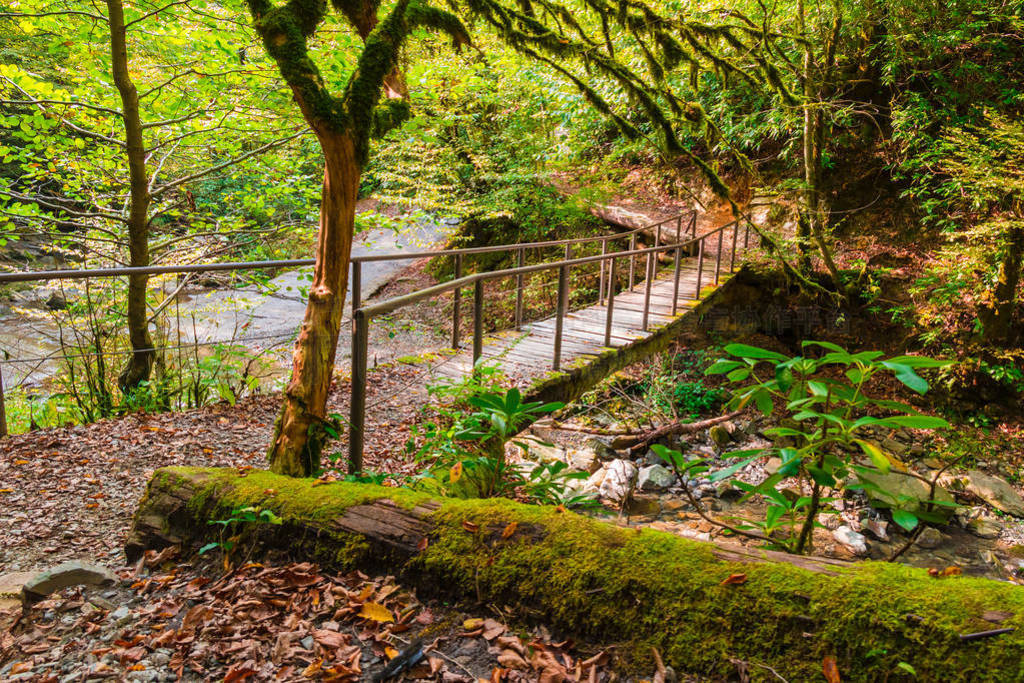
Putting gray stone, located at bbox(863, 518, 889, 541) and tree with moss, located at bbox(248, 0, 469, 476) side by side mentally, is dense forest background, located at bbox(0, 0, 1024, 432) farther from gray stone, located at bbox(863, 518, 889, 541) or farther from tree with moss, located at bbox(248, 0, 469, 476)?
gray stone, located at bbox(863, 518, 889, 541)

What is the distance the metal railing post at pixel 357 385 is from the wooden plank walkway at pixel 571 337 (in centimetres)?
159

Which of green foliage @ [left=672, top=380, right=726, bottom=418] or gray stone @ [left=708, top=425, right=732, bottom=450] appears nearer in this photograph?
gray stone @ [left=708, top=425, right=732, bottom=450]

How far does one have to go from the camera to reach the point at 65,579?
2.12m

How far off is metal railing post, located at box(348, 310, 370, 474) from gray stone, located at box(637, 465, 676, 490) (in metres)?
3.90

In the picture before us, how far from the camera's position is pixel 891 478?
6.79 meters

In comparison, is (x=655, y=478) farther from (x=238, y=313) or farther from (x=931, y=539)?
(x=238, y=313)

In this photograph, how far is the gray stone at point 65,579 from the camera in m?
2.08

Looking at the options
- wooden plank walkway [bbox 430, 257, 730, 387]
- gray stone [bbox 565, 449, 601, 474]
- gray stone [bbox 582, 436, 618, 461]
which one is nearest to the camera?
wooden plank walkway [bbox 430, 257, 730, 387]

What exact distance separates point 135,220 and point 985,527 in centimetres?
892

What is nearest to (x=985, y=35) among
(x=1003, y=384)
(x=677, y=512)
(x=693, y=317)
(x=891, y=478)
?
(x=1003, y=384)

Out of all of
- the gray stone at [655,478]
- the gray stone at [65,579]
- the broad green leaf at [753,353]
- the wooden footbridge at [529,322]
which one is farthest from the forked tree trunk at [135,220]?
the broad green leaf at [753,353]

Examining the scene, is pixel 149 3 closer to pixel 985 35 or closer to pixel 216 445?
pixel 216 445

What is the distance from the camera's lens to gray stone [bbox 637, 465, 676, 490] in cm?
629

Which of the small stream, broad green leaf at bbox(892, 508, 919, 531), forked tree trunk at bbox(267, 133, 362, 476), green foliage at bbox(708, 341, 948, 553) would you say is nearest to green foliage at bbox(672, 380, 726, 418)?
the small stream
